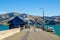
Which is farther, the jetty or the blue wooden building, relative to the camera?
the blue wooden building

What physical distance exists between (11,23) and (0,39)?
3948 inches

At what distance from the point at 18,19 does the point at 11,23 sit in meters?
5.80

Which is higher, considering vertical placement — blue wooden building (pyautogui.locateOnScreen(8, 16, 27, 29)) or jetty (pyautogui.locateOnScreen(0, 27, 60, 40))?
jetty (pyautogui.locateOnScreen(0, 27, 60, 40))

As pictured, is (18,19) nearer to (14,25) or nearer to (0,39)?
(14,25)

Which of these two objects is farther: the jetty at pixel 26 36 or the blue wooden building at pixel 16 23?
the blue wooden building at pixel 16 23

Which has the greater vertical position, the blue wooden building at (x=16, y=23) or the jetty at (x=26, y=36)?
the jetty at (x=26, y=36)

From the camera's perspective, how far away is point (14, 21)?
13488 cm

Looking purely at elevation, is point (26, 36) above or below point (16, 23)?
above

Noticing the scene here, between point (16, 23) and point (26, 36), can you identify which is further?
point (16, 23)

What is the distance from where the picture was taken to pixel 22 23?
133 meters

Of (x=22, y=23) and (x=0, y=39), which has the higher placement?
(x=0, y=39)

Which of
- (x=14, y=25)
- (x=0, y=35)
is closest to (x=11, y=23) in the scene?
(x=14, y=25)

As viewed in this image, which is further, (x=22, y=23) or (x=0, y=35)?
(x=22, y=23)

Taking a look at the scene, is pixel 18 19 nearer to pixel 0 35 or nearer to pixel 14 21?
pixel 14 21
